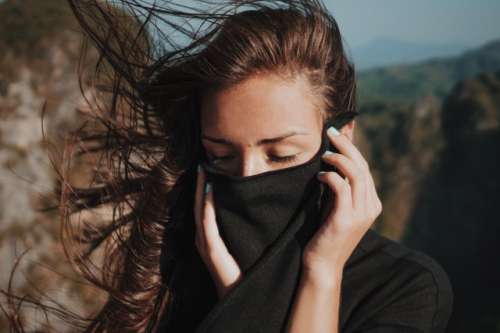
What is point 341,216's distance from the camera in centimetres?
184

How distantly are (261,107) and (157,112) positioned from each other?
766mm

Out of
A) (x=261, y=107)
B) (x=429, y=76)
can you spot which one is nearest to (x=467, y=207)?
(x=261, y=107)

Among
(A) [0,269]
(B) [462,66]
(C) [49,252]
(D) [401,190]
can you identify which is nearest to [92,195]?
(C) [49,252]

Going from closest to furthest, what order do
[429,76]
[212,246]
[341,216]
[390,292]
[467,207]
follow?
[341,216] < [390,292] < [212,246] < [467,207] < [429,76]

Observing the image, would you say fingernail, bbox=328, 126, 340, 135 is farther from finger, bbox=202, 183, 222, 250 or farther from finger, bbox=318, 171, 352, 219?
finger, bbox=202, 183, 222, 250

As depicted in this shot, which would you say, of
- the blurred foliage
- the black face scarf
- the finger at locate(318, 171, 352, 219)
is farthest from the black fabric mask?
the blurred foliage

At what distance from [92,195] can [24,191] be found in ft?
2.28

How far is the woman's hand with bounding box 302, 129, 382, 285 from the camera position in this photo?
1.82 m

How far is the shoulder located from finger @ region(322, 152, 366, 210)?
0.30 meters

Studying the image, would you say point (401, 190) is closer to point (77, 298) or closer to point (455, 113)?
point (455, 113)

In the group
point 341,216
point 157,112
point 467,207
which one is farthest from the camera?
point 467,207

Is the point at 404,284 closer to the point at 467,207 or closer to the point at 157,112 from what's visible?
the point at 157,112

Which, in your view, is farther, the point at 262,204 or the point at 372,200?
the point at 262,204

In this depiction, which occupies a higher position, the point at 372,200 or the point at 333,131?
the point at 333,131
